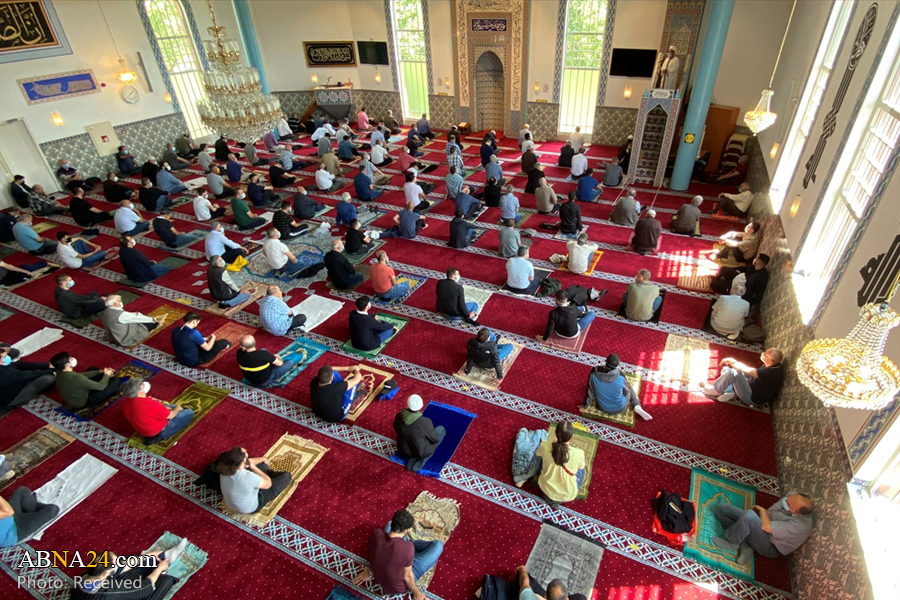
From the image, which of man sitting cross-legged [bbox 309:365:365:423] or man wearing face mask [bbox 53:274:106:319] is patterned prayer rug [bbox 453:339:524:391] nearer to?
man sitting cross-legged [bbox 309:365:365:423]

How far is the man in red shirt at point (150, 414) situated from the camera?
13.8 ft

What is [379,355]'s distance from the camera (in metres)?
5.39

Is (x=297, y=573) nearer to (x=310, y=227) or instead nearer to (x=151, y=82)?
(x=310, y=227)

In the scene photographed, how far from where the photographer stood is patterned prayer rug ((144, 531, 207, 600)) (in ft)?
11.2

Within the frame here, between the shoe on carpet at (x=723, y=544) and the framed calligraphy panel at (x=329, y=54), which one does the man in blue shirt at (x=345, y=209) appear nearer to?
the shoe on carpet at (x=723, y=544)

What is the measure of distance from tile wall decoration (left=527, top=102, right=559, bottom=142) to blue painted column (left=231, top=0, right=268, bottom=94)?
7.11m

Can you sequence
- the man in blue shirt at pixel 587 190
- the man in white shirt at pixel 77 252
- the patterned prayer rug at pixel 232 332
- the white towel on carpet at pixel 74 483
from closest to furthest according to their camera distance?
the white towel on carpet at pixel 74 483 → the patterned prayer rug at pixel 232 332 → the man in white shirt at pixel 77 252 → the man in blue shirt at pixel 587 190

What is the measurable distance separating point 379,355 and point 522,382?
1.61 meters

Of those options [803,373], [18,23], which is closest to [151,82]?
[18,23]

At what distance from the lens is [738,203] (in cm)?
784

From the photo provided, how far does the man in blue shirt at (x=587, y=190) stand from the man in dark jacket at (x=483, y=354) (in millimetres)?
4754

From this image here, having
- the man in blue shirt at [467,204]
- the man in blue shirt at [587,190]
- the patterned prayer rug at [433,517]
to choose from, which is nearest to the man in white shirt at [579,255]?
the man in blue shirt at [467,204]

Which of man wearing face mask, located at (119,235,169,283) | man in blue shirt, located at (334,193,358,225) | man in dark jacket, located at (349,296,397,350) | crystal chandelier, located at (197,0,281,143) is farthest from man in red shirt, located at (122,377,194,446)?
man in blue shirt, located at (334,193,358,225)

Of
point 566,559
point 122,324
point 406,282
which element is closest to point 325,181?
point 406,282
